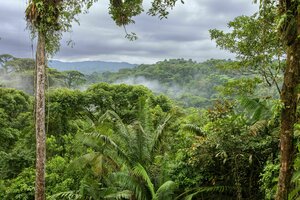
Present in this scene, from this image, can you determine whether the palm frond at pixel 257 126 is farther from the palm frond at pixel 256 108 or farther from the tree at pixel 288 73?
the tree at pixel 288 73

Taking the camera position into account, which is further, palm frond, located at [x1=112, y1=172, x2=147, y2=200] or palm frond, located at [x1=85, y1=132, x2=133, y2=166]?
palm frond, located at [x1=85, y1=132, x2=133, y2=166]

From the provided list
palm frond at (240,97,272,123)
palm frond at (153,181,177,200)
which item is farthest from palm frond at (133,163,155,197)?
palm frond at (240,97,272,123)

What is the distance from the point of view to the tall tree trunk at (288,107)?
9.98 ft

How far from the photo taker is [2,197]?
10336mm

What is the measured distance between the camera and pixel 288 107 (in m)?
3.12

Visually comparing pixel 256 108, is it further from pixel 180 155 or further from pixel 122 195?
pixel 122 195

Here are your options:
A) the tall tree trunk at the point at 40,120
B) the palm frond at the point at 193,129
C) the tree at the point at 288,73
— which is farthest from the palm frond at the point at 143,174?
the tree at the point at 288,73

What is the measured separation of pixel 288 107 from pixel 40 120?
609 centimetres

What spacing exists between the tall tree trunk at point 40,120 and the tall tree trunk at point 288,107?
5.87 metres

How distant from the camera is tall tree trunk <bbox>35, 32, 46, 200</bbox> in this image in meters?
7.72

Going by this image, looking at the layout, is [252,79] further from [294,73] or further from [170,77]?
[170,77]

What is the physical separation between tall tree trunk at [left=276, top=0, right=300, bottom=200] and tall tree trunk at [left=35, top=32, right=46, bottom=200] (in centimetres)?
587

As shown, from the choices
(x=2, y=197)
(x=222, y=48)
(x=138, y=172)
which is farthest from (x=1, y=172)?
(x=222, y=48)

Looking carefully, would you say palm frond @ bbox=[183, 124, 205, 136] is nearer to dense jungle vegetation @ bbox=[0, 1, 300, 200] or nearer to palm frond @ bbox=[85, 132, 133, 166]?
dense jungle vegetation @ bbox=[0, 1, 300, 200]
